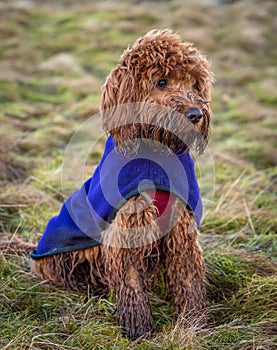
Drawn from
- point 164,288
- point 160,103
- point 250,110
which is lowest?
point 164,288

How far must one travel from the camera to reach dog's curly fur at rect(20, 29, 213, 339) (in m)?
2.66

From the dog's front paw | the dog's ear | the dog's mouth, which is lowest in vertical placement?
the dog's front paw

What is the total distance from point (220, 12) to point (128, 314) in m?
12.4

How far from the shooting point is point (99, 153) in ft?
18.9

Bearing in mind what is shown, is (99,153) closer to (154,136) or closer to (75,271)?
(75,271)

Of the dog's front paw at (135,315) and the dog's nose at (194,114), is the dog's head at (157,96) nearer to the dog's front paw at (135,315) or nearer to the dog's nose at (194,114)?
the dog's nose at (194,114)

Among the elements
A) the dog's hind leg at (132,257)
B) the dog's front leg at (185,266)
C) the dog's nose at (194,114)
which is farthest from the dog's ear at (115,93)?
the dog's front leg at (185,266)

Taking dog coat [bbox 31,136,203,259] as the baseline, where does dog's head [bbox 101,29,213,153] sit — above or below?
above

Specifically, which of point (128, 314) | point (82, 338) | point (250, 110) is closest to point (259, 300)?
point (128, 314)

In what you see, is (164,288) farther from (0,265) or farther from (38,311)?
(0,265)

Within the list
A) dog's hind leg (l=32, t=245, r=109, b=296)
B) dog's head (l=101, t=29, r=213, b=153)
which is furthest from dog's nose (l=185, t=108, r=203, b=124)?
dog's hind leg (l=32, t=245, r=109, b=296)

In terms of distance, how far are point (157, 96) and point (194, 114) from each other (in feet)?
0.74

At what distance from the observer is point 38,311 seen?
9.66ft

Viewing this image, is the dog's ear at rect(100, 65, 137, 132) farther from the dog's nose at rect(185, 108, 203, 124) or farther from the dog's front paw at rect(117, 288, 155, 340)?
the dog's front paw at rect(117, 288, 155, 340)
